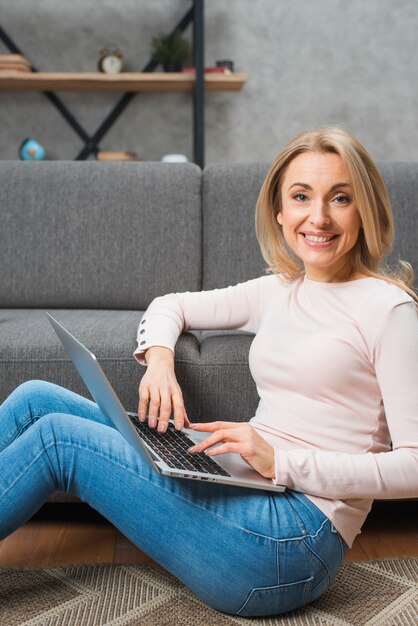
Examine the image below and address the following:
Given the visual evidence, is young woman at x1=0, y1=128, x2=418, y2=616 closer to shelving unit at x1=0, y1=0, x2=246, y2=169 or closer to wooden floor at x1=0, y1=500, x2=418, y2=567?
wooden floor at x1=0, y1=500, x2=418, y2=567

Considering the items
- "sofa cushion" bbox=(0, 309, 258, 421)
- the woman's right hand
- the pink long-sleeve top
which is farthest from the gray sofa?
the pink long-sleeve top

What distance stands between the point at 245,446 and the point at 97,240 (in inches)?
50.6

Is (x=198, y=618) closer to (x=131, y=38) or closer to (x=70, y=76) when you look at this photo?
(x=70, y=76)

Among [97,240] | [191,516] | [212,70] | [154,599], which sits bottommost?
[154,599]

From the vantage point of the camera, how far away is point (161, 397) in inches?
50.0

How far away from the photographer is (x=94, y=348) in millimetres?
1639

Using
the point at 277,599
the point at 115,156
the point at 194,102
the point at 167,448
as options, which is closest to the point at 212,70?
the point at 194,102

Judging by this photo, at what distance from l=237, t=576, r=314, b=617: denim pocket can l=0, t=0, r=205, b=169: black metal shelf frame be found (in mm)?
2799

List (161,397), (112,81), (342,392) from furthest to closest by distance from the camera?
1. (112,81)
2. (161,397)
3. (342,392)

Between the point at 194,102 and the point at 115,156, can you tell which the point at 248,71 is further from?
the point at 115,156

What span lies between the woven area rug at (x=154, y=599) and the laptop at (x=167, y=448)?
0.90ft

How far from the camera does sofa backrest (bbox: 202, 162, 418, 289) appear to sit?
7.04 feet

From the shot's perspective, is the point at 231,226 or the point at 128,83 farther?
the point at 128,83

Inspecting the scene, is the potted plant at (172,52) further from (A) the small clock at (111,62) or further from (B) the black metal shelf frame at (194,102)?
(A) the small clock at (111,62)
